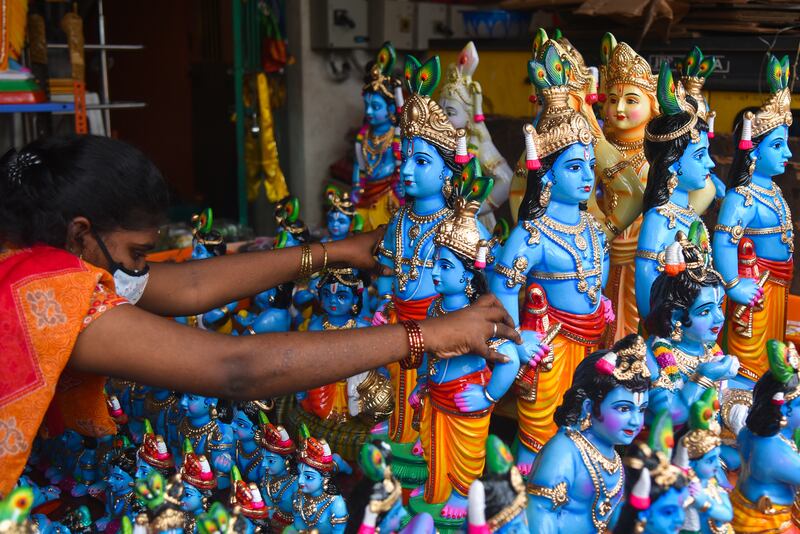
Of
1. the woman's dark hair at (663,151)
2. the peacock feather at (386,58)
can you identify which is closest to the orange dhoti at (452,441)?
the woman's dark hair at (663,151)

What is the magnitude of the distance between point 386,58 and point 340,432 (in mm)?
1800

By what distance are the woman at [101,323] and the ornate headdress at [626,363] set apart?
0.92ft

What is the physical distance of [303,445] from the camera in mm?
2455

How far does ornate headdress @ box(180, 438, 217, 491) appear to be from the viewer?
2.49m

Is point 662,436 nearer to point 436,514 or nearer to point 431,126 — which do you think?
point 436,514

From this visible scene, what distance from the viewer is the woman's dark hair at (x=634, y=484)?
5.65 feet

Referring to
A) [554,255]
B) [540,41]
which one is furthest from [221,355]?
[540,41]

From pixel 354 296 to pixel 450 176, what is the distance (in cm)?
69

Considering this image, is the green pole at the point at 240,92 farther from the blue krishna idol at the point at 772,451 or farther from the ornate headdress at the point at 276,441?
the blue krishna idol at the point at 772,451

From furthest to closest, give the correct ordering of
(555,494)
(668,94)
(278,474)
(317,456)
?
(668,94) < (278,474) < (317,456) < (555,494)

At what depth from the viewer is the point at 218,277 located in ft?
8.52

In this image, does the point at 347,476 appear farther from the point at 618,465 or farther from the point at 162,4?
the point at 162,4

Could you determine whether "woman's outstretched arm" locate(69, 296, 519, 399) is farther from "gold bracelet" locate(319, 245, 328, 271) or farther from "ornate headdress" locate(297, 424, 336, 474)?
"gold bracelet" locate(319, 245, 328, 271)

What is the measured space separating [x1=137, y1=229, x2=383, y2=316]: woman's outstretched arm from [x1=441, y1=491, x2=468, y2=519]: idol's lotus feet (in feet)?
2.74
